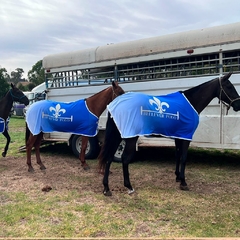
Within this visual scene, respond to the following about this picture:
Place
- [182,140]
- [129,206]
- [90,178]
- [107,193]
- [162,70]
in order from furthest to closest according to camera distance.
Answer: [162,70] → [90,178] → [182,140] → [107,193] → [129,206]

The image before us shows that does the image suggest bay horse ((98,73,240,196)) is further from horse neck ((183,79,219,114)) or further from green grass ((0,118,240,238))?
green grass ((0,118,240,238))

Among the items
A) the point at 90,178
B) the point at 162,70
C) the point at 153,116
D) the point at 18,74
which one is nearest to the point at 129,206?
the point at 153,116

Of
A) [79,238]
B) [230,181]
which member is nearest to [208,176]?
[230,181]

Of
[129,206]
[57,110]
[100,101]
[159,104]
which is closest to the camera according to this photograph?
[129,206]

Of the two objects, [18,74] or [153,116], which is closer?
[153,116]

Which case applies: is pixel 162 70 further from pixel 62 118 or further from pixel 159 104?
pixel 62 118

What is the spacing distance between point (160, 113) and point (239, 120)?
1.84 metres

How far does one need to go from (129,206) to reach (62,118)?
2688 millimetres

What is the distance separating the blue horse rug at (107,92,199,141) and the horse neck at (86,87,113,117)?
3.93 ft

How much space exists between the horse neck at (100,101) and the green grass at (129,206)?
4.22 ft

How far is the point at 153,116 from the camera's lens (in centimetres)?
442

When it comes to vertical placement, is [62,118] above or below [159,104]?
below

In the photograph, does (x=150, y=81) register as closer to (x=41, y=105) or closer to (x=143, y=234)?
(x=41, y=105)

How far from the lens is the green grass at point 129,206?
123 inches
